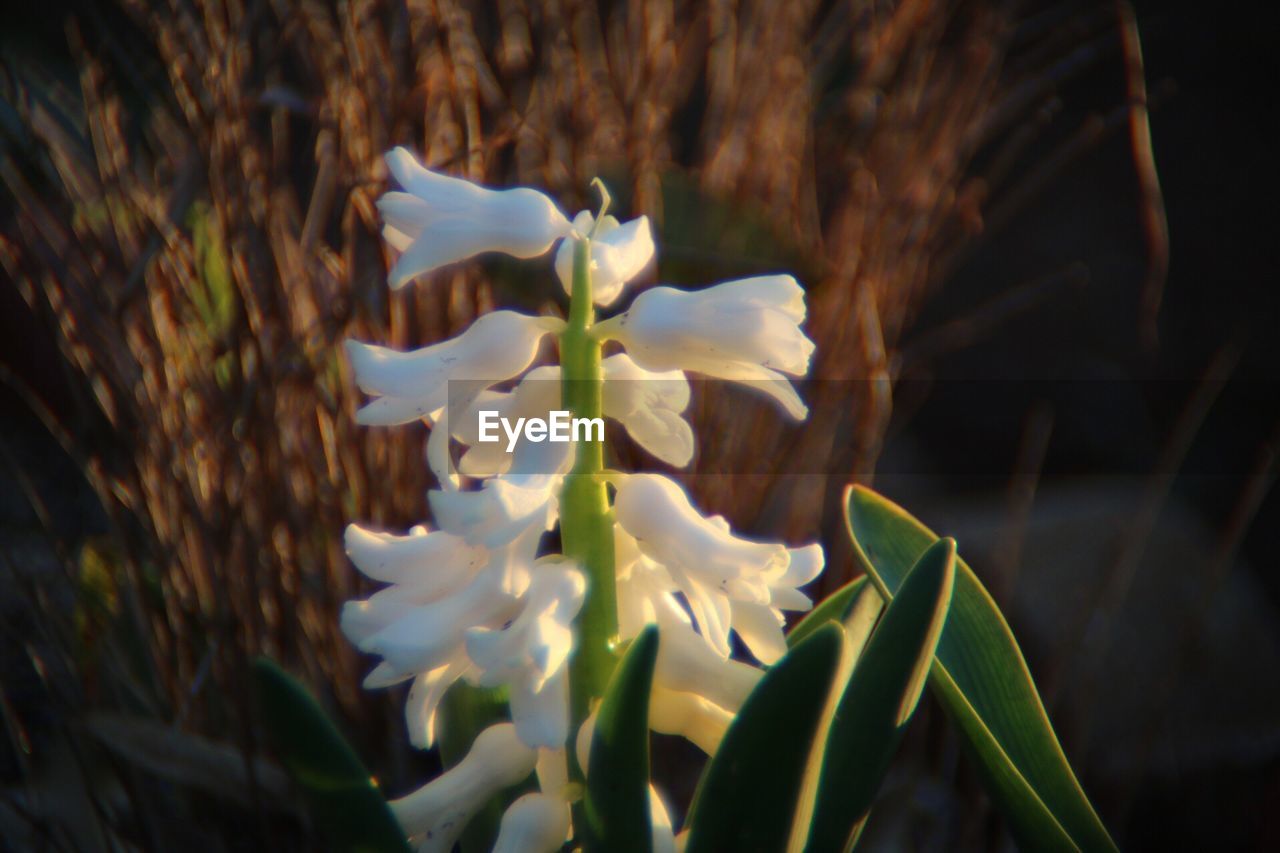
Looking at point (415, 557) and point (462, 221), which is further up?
point (462, 221)

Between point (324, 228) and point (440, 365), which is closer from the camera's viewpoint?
point (440, 365)

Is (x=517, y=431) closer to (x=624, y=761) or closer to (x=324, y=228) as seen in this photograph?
(x=624, y=761)

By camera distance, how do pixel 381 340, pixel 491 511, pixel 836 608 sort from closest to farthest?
pixel 491 511 → pixel 836 608 → pixel 381 340

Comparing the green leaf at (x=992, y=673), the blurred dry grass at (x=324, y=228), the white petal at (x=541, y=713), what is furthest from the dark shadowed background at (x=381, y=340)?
the white petal at (x=541, y=713)

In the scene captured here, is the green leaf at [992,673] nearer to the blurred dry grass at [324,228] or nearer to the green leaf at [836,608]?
the green leaf at [836,608]

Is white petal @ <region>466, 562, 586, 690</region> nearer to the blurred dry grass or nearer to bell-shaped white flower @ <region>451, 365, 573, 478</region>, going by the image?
bell-shaped white flower @ <region>451, 365, 573, 478</region>

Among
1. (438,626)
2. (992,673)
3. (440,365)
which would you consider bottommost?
(992,673)

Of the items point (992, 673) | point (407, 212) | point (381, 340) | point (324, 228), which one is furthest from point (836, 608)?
point (324, 228)
